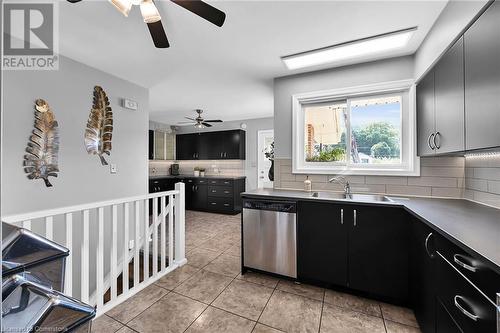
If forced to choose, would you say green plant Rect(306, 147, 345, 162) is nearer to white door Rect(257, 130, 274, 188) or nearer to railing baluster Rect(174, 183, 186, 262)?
railing baluster Rect(174, 183, 186, 262)

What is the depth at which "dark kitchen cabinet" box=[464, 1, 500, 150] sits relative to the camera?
4.14 feet

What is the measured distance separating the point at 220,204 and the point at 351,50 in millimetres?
4393

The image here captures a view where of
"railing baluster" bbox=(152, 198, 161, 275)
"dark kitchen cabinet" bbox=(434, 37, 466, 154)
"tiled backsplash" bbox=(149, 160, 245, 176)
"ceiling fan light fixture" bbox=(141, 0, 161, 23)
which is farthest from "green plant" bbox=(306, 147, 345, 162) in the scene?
"tiled backsplash" bbox=(149, 160, 245, 176)

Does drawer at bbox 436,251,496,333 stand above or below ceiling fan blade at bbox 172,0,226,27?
below

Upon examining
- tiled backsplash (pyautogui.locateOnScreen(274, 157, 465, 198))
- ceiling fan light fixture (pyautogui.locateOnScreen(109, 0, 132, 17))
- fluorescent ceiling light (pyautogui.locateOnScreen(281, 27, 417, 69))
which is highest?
fluorescent ceiling light (pyautogui.locateOnScreen(281, 27, 417, 69))

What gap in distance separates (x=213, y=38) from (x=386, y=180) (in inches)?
92.7

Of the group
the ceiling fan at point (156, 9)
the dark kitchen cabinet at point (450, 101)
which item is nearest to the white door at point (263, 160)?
the dark kitchen cabinet at point (450, 101)

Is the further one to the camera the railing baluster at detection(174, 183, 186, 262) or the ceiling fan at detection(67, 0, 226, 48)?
the railing baluster at detection(174, 183, 186, 262)

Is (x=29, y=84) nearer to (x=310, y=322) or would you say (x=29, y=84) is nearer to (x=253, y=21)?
(x=253, y=21)

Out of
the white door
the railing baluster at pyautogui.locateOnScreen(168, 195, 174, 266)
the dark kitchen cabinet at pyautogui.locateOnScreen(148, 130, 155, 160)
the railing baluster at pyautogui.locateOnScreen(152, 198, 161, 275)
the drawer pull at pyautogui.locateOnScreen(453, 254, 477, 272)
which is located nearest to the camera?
the drawer pull at pyautogui.locateOnScreen(453, 254, 477, 272)

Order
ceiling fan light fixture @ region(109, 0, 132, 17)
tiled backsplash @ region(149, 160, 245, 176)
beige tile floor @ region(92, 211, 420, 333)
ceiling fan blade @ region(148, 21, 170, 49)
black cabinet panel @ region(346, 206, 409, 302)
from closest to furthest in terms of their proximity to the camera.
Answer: ceiling fan light fixture @ region(109, 0, 132, 17) < ceiling fan blade @ region(148, 21, 170, 49) < beige tile floor @ region(92, 211, 420, 333) < black cabinet panel @ region(346, 206, 409, 302) < tiled backsplash @ region(149, 160, 245, 176)

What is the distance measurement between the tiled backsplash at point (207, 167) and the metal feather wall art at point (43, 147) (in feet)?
12.9

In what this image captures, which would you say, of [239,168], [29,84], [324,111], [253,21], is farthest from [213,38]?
[239,168]

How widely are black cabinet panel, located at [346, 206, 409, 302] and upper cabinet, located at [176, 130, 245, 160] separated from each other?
4.13 m
